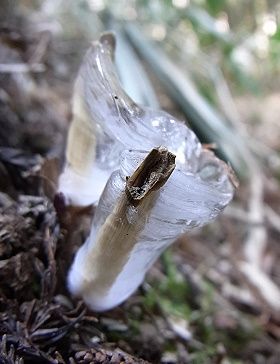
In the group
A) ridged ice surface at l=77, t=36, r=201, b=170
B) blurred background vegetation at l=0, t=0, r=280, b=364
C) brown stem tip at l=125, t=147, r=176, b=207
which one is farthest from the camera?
blurred background vegetation at l=0, t=0, r=280, b=364

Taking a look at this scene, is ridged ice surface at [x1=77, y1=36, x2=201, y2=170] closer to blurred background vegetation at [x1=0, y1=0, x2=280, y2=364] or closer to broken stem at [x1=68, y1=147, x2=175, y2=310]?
broken stem at [x1=68, y1=147, x2=175, y2=310]

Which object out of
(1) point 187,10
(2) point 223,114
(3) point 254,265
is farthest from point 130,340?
(1) point 187,10

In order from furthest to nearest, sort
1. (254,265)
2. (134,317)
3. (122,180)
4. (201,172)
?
(254,265) < (134,317) < (201,172) < (122,180)

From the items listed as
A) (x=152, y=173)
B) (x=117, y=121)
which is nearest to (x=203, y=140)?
(x=117, y=121)

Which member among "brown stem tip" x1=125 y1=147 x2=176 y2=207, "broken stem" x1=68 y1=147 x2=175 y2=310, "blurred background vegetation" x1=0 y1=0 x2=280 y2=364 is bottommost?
"blurred background vegetation" x1=0 y1=0 x2=280 y2=364

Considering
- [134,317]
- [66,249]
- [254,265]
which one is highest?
[66,249]

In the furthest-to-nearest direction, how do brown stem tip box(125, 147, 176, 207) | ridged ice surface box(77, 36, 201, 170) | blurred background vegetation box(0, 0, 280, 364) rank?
1. blurred background vegetation box(0, 0, 280, 364)
2. ridged ice surface box(77, 36, 201, 170)
3. brown stem tip box(125, 147, 176, 207)

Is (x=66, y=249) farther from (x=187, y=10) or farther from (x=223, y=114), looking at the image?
(x=187, y=10)

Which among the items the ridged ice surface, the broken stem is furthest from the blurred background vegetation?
the ridged ice surface

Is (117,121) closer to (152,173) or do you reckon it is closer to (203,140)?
(152,173)

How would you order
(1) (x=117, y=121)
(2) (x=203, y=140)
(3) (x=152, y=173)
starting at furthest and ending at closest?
1. (2) (x=203, y=140)
2. (1) (x=117, y=121)
3. (3) (x=152, y=173)

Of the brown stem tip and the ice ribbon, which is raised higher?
the brown stem tip
